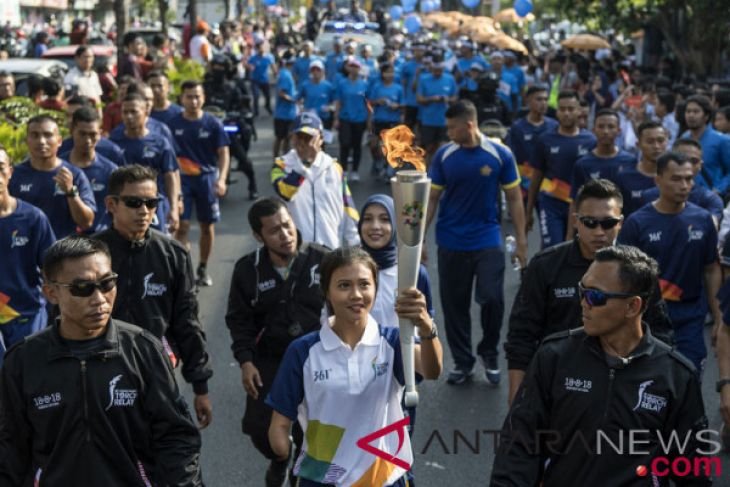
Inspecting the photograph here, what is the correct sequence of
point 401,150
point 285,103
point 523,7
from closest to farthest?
point 401,150, point 285,103, point 523,7

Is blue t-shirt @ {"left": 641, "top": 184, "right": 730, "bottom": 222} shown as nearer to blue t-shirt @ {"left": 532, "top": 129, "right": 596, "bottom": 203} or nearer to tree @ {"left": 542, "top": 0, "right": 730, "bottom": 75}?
blue t-shirt @ {"left": 532, "top": 129, "right": 596, "bottom": 203}

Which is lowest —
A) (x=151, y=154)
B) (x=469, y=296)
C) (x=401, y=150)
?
(x=469, y=296)

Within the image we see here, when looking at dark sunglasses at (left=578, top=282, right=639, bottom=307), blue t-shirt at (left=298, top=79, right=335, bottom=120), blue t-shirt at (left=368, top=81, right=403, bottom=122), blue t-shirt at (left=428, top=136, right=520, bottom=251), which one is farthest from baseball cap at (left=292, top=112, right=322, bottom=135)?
blue t-shirt at (left=298, top=79, right=335, bottom=120)

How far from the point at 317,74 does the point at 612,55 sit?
14.8 m

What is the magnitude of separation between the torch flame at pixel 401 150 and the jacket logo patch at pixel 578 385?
93cm

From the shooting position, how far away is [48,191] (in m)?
8.15

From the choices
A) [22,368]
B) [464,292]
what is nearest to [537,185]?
[464,292]

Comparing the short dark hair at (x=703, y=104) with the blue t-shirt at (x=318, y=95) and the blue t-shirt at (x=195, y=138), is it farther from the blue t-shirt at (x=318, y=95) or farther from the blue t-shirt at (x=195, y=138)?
the blue t-shirt at (x=318, y=95)

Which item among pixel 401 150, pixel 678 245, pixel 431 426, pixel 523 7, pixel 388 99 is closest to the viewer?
pixel 401 150

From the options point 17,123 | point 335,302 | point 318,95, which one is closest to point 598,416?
point 335,302

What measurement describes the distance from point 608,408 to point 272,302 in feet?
8.21

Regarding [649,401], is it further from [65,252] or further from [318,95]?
[318,95]

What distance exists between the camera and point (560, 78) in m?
21.6

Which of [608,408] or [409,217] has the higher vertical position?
[409,217]
